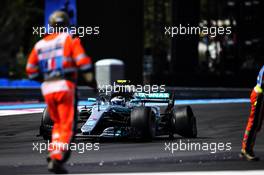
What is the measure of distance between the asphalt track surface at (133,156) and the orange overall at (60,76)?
1.58 metres

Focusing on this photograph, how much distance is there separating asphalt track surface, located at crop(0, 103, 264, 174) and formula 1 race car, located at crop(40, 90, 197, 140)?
0.19 m

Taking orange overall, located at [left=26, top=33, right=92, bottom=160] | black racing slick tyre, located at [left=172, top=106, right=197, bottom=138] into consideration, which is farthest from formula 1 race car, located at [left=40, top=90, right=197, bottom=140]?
orange overall, located at [left=26, top=33, right=92, bottom=160]

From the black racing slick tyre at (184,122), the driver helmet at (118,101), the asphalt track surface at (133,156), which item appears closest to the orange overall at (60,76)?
the asphalt track surface at (133,156)

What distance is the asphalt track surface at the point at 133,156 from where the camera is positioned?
10773mm

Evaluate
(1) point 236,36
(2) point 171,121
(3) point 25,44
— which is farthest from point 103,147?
(3) point 25,44

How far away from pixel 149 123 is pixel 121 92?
1.01 m

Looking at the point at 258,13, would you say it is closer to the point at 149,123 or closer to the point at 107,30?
the point at 107,30

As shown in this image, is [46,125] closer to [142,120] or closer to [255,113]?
[142,120]

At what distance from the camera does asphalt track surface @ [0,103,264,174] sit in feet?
35.3

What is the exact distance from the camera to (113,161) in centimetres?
1163

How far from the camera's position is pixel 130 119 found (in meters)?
14.8

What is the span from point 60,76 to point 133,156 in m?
3.56

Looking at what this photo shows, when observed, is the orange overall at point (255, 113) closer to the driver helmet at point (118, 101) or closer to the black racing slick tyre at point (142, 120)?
the black racing slick tyre at point (142, 120)

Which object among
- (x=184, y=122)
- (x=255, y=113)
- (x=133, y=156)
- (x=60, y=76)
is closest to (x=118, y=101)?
(x=184, y=122)
